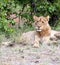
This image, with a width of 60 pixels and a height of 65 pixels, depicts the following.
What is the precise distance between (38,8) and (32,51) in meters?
3.58

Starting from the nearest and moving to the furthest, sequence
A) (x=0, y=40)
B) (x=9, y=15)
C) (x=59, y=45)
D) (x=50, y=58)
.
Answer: (x=50, y=58), (x=59, y=45), (x=0, y=40), (x=9, y=15)

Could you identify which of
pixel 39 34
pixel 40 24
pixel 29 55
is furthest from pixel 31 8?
pixel 29 55

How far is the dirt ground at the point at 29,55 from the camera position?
7.31m

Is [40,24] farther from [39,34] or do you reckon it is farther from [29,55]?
[29,55]

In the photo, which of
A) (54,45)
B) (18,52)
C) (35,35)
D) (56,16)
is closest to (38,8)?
(56,16)

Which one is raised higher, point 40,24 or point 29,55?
point 40,24

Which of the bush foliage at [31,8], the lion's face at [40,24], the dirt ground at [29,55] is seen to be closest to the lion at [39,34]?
the lion's face at [40,24]

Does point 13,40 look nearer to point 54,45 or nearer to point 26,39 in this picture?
point 26,39

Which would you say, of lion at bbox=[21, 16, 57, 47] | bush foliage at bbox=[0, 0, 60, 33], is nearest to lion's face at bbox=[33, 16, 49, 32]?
lion at bbox=[21, 16, 57, 47]

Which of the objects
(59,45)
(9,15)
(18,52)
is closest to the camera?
(18,52)

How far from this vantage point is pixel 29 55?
794 centimetres

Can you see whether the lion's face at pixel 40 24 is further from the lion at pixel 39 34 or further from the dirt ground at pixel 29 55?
the dirt ground at pixel 29 55

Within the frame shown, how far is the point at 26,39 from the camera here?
9.54m

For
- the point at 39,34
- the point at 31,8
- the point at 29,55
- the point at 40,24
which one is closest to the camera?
the point at 29,55
